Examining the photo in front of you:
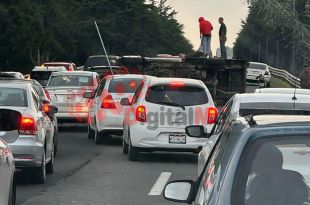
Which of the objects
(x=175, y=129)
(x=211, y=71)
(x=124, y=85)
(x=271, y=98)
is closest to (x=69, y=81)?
(x=124, y=85)

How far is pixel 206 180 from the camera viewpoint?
457 cm

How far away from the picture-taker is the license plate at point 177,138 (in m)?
15.8

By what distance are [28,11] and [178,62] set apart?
19.2 m

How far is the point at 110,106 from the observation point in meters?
19.9

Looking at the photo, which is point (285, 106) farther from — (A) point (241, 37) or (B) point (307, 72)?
(A) point (241, 37)

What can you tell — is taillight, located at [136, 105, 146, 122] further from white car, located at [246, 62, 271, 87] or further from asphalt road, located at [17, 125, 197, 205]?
white car, located at [246, 62, 271, 87]

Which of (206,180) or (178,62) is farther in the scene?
(178,62)

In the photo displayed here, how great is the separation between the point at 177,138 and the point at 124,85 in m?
4.90

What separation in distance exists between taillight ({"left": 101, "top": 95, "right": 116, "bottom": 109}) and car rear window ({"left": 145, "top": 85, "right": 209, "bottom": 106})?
3.74 metres

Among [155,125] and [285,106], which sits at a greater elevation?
[285,106]

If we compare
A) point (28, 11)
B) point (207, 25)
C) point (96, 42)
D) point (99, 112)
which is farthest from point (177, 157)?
point (96, 42)

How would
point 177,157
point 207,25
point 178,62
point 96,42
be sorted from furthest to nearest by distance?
point 96,42 < point 207,25 < point 178,62 < point 177,157

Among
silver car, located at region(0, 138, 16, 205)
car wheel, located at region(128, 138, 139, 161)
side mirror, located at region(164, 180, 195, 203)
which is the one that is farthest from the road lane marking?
side mirror, located at region(164, 180, 195, 203)

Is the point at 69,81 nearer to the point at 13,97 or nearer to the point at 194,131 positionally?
the point at 13,97
